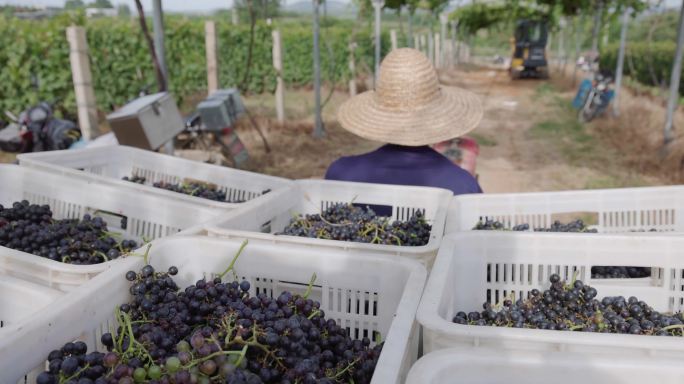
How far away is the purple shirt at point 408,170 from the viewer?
2699mm

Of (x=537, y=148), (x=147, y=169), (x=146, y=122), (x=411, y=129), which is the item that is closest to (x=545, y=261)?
(x=411, y=129)

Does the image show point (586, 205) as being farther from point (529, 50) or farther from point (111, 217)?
point (529, 50)

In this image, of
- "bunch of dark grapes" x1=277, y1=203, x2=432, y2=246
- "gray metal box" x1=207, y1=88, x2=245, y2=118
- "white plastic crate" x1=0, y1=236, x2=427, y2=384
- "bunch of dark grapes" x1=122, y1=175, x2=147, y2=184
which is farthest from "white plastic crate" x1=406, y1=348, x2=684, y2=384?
"gray metal box" x1=207, y1=88, x2=245, y2=118

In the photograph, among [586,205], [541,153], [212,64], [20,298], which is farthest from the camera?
[541,153]

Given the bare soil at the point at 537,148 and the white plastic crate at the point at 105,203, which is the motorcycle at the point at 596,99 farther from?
the white plastic crate at the point at 105,203

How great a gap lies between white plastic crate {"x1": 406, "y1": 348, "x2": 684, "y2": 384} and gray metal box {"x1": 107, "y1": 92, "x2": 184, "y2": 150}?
3334 millimetres

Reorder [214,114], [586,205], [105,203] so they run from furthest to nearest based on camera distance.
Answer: [214,114] → [105,203] → [586,205]

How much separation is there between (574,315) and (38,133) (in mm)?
6142

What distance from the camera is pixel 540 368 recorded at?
1024 mm

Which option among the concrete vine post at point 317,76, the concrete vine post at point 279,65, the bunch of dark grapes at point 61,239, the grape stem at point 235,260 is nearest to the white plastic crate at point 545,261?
the grape stem at point 235,260

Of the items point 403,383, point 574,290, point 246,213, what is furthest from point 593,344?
point 246,213

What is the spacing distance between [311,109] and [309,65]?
19.1ft

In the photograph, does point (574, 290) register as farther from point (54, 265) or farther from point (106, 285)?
point (54, 265)

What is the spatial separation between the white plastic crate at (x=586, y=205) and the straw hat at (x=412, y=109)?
1.80ft
